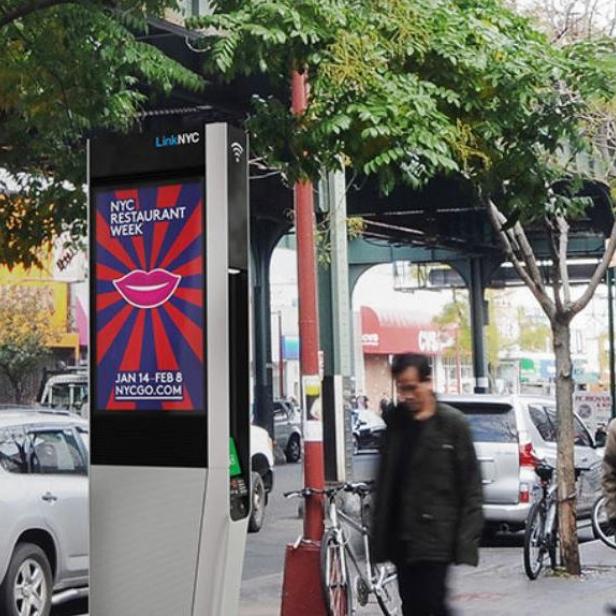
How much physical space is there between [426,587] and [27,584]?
4964mm

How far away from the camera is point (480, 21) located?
11719mm

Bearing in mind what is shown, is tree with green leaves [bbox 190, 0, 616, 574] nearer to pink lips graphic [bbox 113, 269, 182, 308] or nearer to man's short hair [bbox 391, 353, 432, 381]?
pink lips graphic [bbox 113, 269, 182, 308]

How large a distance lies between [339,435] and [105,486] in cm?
923

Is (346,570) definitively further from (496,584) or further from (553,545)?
(553,545)

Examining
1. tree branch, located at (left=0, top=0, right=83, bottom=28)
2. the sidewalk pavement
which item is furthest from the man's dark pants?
tree branch, located at (left=0, top=0, right=83, bottom=28)

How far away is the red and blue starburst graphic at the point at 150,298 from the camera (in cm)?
772

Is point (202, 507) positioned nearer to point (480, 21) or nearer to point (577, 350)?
point (480, 21)

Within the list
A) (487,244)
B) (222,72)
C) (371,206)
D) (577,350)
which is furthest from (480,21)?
(577,350)

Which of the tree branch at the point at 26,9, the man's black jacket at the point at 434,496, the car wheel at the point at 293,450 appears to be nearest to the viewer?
the man's black jacket at the point at 434,496

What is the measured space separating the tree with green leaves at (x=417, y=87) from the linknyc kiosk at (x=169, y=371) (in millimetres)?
2705

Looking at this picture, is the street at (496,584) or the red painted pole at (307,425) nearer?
the red painted pole at (307,425)

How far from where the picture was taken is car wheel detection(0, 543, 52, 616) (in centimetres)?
1092

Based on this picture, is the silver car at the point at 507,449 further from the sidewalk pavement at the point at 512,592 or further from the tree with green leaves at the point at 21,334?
the tree with green leaves at the point at 21,334

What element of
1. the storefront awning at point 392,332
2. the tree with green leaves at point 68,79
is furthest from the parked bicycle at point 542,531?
the storefront awning at point 392,332
